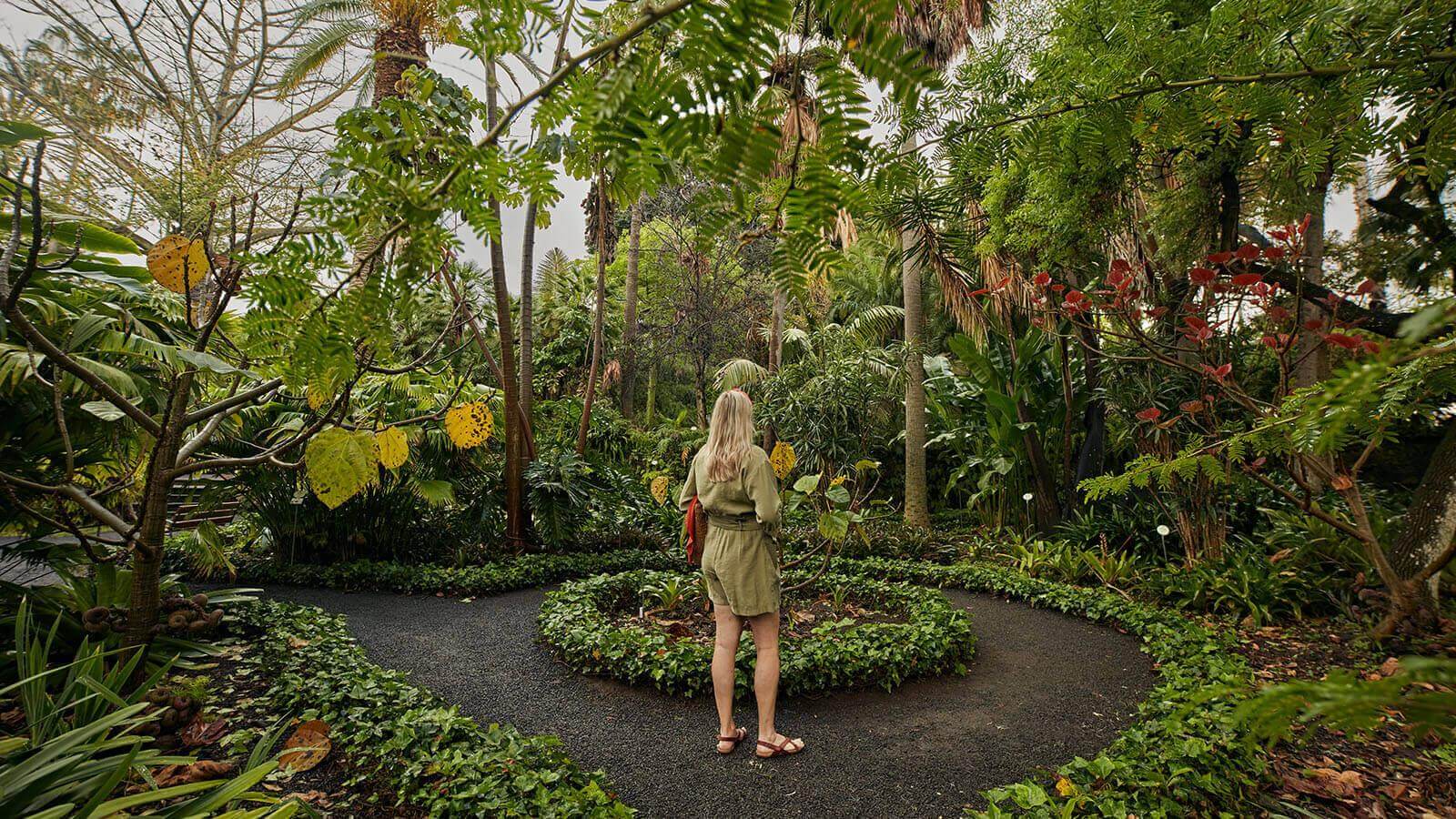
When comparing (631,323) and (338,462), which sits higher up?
(631,323)

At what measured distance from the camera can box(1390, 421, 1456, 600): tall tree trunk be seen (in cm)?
391

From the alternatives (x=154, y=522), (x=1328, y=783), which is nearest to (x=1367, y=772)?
(x=1328, y=783)

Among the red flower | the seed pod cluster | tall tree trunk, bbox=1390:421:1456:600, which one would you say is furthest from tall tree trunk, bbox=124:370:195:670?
tall tree trunk, bbox=1390:421:1456:600

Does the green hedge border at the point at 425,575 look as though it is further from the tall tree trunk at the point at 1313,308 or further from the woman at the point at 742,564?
the tall tree trunk at the point at 1313,308

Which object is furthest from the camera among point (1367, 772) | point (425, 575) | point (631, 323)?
point (631, 323)

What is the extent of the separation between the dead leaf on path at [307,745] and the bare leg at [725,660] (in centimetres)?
164

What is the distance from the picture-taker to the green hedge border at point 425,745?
233cm

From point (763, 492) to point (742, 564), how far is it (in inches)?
13.7

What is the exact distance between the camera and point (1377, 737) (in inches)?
121

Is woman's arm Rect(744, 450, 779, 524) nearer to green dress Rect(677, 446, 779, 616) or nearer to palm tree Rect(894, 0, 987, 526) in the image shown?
green dress Rect(677, 446, 779, 616)

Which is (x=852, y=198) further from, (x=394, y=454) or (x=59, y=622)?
(x=59, y=622)

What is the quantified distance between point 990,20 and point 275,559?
9829 mm

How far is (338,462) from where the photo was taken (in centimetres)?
188

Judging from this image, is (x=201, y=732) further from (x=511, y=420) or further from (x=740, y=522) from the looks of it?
(x=511, y=420)
